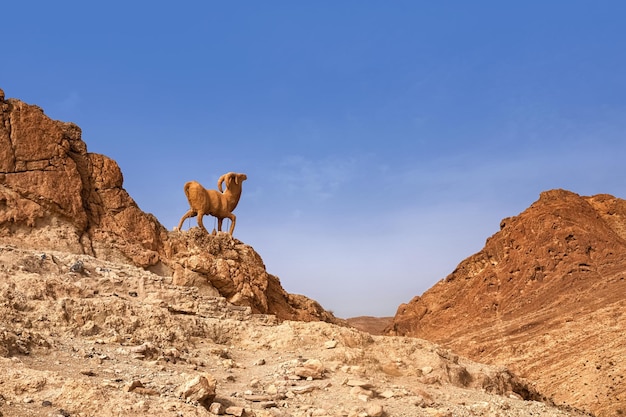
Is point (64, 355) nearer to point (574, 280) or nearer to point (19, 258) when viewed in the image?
point (19, 258)

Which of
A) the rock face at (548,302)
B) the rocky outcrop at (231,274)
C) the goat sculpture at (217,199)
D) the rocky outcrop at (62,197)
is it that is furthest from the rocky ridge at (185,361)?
the rock face at (548,302)

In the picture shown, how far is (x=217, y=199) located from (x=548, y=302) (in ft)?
78.3

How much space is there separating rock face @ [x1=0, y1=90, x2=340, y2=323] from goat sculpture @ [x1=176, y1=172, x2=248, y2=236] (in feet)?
3.57

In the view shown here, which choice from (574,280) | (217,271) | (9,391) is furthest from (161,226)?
(574,280)

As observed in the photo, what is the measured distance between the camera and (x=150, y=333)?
41.6 ft

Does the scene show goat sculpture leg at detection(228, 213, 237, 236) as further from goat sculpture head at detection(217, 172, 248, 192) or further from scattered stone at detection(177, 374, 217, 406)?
scattered stone at detection(177, 374, 217, 406)

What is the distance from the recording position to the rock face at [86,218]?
683 inches

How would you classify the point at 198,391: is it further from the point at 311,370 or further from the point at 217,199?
the point at 217,199

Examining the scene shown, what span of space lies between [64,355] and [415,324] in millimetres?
37733

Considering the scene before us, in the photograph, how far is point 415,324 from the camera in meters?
46.2

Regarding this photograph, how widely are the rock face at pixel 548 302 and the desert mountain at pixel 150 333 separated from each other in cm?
1166

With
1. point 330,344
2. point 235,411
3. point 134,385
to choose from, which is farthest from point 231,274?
point 134,385

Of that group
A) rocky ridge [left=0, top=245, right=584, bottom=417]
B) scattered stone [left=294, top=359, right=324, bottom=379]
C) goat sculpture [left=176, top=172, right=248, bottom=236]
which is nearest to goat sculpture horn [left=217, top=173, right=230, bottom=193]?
goat sculpture [left=176, top=172, right=248, bottom=236]

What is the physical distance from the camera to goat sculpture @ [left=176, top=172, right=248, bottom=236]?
21641 mm
